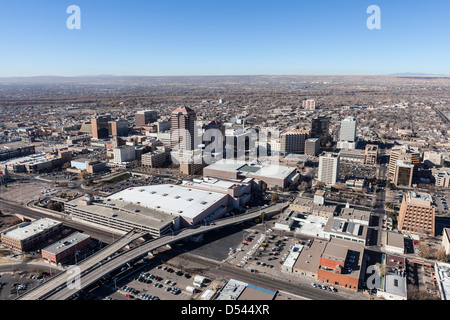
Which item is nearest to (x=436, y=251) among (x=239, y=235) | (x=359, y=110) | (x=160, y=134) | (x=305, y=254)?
(x=305, y=254)

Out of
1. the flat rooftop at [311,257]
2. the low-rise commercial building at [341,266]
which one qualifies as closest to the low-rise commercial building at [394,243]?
the low-rise commercial building at [341,266]

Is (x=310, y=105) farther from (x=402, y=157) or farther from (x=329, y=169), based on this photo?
(x=329, y=169)

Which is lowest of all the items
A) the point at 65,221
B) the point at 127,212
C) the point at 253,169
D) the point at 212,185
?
the point at 65,221

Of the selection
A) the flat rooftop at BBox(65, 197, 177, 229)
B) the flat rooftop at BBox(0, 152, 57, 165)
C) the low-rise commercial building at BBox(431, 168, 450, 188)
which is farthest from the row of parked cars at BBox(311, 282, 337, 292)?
the flat rooftop at BBox(0, 152, 57, 165)

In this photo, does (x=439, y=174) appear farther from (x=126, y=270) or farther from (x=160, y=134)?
(x=160, y=134)

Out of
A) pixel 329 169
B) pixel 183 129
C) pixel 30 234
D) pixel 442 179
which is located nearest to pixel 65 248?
pixel 30 234

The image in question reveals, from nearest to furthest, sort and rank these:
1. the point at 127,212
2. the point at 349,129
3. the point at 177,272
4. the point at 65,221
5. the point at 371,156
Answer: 1. the point at 177,272
2. the point at 127,212
3. the point at 65,221
4. the point at 371,156
5. the point at 349,129
